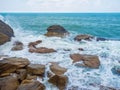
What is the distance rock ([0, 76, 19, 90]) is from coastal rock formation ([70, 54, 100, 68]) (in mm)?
3669

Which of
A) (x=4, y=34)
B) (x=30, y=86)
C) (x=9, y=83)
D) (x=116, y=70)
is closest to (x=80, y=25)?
(x=4, y=34)

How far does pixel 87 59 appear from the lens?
988cm

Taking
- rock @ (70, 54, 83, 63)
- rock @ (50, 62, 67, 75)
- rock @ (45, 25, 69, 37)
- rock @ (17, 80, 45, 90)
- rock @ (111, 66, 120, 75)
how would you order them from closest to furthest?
rock @ (17, 80, 45, 90) → rock @ (50, 62, 67, 75) → rock @ (111, 66, 120, 75) → rock @ (70, 54, 83, 63) → rock @ (45, 25, 69, 37)

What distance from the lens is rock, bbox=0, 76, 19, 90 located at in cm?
715

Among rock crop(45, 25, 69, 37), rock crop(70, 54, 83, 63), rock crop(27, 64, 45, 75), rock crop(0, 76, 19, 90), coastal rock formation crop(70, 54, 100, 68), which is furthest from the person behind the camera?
rock crop(45, 25, 69, 37)

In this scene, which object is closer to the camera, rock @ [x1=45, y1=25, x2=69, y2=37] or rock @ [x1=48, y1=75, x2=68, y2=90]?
rock @ [x1=48, y1=75, x2=68, y2=90]

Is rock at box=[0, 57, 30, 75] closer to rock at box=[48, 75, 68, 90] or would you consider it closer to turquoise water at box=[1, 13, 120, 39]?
rock at box=[48, 75, 68, 90]

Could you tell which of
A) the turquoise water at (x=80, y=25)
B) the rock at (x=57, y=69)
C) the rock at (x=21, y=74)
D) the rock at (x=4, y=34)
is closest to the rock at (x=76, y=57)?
the rock at (x=57, y=69)

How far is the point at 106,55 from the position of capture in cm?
1095

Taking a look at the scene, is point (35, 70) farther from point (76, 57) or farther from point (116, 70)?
point (116, 70)

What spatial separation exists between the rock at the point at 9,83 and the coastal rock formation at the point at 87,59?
12.0 feet

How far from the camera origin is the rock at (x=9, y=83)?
281 inches

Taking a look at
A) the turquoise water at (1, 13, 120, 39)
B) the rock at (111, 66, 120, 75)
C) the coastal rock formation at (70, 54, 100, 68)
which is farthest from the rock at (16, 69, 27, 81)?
the turquoise water at (1, 13, 120, 39)

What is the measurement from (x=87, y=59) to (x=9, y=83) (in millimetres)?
4402
